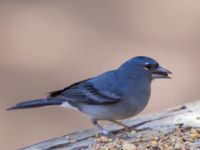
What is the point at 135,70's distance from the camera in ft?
20.7

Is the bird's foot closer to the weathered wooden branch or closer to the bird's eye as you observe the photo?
the weathered wooden branch

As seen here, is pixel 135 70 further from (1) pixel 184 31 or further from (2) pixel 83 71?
(1) pixel 184 31

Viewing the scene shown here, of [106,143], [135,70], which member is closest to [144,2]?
[135,70]

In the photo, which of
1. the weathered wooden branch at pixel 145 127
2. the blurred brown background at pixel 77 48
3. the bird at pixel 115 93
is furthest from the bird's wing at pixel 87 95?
the blurred brown background at pixel 77 48

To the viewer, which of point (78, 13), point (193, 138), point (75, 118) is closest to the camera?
point (193, 138)

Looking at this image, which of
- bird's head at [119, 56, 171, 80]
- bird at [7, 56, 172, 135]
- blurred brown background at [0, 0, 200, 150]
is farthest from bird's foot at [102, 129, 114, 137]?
blurred brown background at [0, 0, 200, 150]

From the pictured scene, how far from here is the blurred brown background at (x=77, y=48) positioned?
32.9 feet

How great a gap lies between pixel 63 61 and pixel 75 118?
162cm

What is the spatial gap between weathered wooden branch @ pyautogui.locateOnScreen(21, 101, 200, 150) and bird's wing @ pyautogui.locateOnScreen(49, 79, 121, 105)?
0.23m

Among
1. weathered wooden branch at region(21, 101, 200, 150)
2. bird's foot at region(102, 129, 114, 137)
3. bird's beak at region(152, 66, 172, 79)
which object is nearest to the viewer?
weathered wooden branch at region(21, 101, 200, 150)

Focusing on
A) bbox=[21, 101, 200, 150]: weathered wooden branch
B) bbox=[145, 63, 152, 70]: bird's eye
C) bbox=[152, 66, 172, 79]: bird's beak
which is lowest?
bbox=[21, 101, 200, 150]: weathered wooden branch

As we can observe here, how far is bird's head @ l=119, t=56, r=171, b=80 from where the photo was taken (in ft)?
20.3

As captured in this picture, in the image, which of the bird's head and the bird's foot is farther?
the bird's head

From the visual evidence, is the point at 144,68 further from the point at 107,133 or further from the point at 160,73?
the point at 107,133
